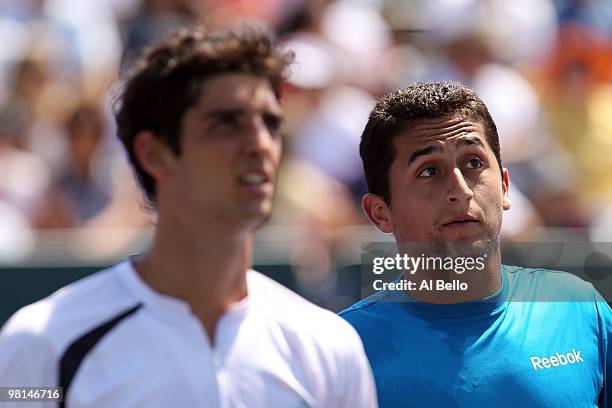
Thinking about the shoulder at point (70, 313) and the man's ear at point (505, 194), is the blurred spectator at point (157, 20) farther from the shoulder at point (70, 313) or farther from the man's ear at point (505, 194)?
the shoulder at point (70, 313)

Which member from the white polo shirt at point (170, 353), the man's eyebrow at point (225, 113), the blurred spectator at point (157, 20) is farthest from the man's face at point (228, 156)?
the blurred spectator at point (157, 20)

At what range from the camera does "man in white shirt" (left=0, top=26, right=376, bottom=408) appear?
7.67 ft

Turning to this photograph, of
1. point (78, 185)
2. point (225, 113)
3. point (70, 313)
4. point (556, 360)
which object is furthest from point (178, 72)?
point (78, 185)

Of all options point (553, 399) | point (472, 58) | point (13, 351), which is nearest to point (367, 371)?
point (553, 399)

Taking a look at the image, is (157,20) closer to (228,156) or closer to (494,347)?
(494,347)

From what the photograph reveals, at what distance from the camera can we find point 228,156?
239 centimetres

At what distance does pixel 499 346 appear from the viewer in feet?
10.00

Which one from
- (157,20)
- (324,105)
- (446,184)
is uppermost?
(157,20)

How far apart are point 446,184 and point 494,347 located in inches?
18.9

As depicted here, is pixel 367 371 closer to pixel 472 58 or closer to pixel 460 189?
pixel 460 189

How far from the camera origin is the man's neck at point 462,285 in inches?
123

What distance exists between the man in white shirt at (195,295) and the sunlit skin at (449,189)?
634 mm

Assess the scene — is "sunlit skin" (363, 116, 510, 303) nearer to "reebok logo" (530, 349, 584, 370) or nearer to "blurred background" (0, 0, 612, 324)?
"reebok logo" (530, 349, 584, 370)

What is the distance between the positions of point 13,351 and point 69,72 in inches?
196
